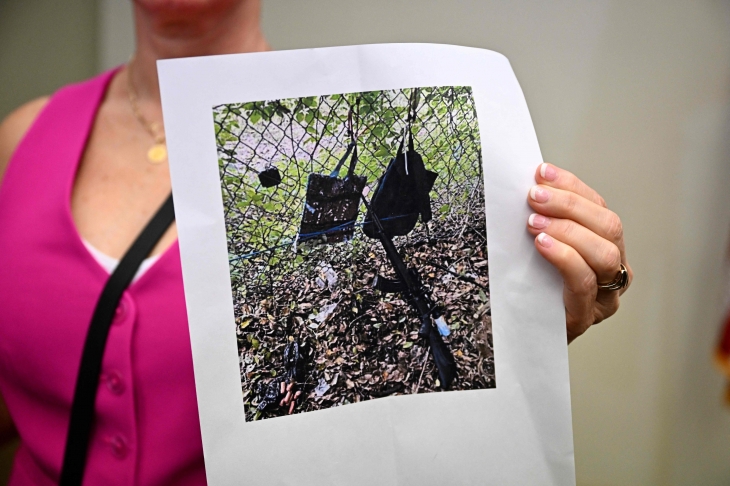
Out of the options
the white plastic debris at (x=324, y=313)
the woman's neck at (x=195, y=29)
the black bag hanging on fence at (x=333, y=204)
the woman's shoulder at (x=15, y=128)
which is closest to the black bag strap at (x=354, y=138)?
the black bag hanging on fence at (x=333, y=204)

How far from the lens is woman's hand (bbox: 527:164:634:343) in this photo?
0.42 m

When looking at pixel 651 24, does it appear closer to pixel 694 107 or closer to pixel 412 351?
pixel 694 107

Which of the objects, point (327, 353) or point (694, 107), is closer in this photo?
point (327, 353)

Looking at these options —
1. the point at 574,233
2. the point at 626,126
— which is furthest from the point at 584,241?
the point at 626,126

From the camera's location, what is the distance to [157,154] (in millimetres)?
588

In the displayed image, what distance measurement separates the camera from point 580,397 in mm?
984

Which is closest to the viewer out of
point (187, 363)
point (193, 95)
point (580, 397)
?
point (193, 95)

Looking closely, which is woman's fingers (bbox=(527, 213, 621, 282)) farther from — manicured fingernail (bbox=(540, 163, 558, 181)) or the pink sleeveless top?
the pink sleeveless top

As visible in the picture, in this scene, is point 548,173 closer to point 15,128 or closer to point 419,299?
point 419,299

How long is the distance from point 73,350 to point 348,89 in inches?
14.6

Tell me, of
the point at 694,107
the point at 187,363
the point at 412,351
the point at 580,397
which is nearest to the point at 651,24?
the point at 694,107

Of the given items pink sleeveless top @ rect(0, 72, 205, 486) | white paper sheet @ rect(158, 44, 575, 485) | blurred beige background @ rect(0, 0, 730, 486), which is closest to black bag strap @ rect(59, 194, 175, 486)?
pink sleeveless top @ rect(0, 72, 205, 486)

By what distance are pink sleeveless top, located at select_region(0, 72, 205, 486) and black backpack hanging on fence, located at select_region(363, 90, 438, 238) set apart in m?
0.20

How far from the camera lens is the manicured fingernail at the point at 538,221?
0.42m
